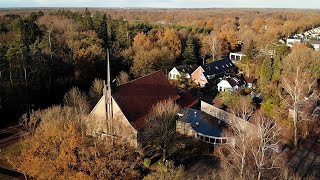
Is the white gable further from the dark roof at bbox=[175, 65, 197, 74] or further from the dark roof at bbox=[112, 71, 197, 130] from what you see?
the dark roof at bbox=[112, 71, 197, 130]

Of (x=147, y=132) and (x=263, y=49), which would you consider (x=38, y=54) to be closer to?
(x=147, y=132)

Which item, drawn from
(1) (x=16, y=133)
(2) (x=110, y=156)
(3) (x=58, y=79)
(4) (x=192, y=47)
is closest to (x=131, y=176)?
(2) (x=110, y=156)

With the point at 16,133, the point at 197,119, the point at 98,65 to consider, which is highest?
the point at 98,65

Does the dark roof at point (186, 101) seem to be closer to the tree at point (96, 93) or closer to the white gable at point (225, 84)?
the tree at point (96, 93)

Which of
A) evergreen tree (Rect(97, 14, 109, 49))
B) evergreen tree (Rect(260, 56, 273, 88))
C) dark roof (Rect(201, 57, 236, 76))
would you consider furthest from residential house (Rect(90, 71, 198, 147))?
evergreen tree (Rect(97, 14, 109, 49))

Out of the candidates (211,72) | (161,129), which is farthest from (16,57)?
(211,72)

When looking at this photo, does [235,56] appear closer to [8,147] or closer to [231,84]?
[231,84]
